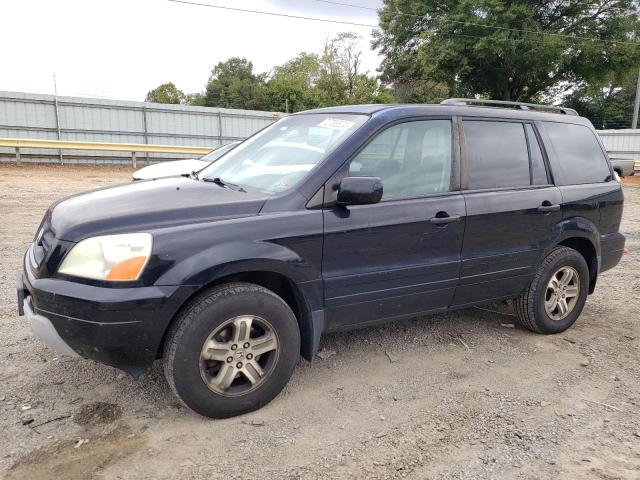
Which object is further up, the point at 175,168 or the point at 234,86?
the point at 234,86

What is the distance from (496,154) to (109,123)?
20.1 m

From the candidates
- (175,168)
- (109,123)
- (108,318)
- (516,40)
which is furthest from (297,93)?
(108,318)

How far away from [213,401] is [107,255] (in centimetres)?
100

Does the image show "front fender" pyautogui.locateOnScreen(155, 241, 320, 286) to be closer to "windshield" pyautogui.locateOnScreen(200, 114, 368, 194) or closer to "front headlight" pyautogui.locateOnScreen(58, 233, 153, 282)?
"front headlight" pyautogui.locateOnScreen(58, 233, 153, 282)

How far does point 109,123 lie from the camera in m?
21.1

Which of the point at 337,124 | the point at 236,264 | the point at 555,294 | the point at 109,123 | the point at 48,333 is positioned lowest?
the point at 555,294

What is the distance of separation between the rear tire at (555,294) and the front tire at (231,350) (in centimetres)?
222

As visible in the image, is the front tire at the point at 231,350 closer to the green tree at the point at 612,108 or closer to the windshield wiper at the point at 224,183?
the windshield wiper at the point at 224,183

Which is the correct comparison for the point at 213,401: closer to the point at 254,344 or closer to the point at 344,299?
the point at 254,344

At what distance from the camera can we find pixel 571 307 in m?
4.59

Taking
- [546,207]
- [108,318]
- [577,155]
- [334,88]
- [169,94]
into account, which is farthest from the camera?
[169,94]

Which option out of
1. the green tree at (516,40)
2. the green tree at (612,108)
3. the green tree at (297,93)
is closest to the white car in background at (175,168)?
the green tree at (516,40)

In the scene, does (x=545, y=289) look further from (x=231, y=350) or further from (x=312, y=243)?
(x=231, y=350)

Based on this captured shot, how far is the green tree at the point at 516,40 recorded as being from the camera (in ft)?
80.6
